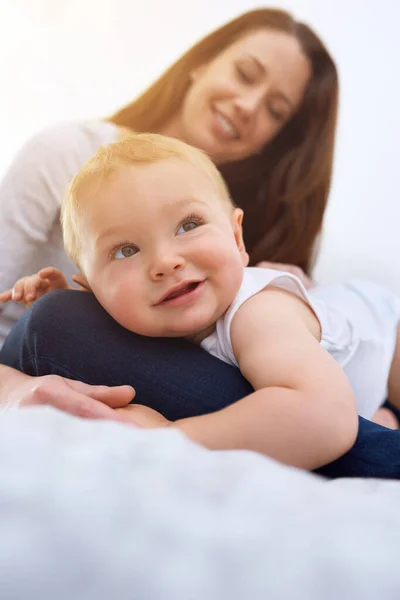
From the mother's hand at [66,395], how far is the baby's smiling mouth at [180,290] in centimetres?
14

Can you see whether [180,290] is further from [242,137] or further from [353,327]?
[242,137]

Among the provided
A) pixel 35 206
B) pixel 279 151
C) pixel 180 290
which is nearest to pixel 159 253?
pixel 180 290

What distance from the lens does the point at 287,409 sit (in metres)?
0.58

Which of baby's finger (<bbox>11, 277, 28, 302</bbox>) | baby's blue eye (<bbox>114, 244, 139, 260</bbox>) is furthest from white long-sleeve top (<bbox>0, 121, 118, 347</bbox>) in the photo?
baby's blue eye (<bbox>114, 244, 139, 260</bbox>)

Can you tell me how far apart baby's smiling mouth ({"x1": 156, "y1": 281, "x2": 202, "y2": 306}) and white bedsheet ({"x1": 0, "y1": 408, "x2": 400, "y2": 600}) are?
38 centimetres

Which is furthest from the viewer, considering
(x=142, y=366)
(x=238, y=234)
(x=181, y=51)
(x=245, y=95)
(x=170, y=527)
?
(x=181, y=51)

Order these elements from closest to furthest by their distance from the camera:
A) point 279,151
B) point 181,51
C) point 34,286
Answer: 1. point 34,286
2. point 279,151
3. point 181,51

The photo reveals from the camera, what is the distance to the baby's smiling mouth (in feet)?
2.36

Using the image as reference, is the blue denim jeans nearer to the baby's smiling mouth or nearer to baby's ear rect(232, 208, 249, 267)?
the baby's smiling mouth

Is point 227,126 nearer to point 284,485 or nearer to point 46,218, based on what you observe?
point 46,218

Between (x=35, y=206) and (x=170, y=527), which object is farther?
(x=35, y=206)

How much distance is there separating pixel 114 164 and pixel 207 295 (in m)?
0.22

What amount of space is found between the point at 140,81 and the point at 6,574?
177 cm

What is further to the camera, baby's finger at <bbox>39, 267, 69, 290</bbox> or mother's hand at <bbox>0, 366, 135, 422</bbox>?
baby's finger at <bbox>39, 267, 69, 290</bbox>
